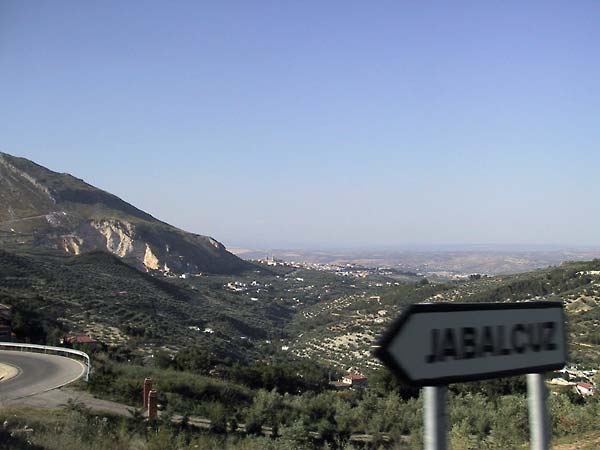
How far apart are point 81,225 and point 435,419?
101439 mm

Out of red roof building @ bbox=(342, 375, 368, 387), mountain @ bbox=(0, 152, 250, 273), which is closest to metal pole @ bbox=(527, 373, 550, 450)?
red roof building @ bbox=(342, 375, 368, 387)

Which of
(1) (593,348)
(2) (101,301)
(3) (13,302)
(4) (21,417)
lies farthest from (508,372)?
(2) (101,301)

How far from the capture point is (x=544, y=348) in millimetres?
3264

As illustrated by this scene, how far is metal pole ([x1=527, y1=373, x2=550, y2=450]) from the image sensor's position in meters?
3.14

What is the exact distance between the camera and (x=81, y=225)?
97688 mm

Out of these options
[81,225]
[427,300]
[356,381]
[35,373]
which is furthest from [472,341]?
[81,225]

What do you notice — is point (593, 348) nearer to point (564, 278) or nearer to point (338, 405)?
point (338, 405)

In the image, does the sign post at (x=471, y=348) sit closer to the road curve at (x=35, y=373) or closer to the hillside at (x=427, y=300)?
the road curve at (x=35, y=373)

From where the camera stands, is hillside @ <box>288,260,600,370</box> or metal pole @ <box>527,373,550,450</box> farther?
hillside @ <box>288,260,600,370</box>

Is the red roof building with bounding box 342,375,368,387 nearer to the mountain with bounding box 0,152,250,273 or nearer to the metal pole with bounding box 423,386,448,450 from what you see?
the metal pole with bounding box 423,386,448,450

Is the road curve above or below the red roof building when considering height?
above

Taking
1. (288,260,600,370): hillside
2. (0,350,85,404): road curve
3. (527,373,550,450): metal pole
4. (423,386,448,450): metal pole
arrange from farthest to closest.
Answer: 1. (288,260,600,370): hillside
2. (0,350,85,404): road curve
3. (527,373,550,450): metal pole
4. (423,386,448,450): metal pole

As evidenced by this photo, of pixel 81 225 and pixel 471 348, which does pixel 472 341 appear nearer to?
pixel 471 348

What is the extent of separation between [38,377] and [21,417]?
830 centimetres
